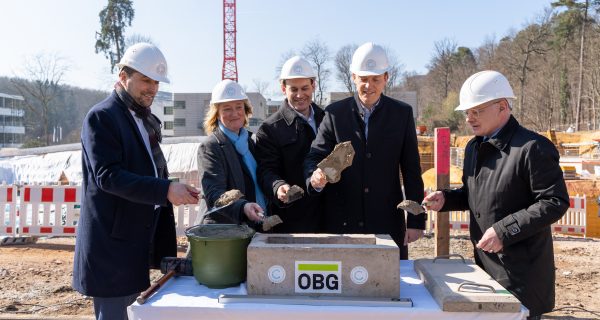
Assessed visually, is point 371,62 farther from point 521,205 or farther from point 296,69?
point 521,205

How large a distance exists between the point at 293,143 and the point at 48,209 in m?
7.24

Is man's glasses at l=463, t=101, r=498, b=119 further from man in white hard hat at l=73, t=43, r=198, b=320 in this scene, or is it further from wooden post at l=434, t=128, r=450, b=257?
wooden post at l=434, t=128, r=450, b=257

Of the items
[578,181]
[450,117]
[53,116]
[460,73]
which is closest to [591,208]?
[578,181]

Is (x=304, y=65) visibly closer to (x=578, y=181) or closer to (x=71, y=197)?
(x=71, y=197)

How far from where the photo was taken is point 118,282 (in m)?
2.66

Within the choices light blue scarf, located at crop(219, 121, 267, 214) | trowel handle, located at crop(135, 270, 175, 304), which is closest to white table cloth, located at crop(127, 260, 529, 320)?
trowel handle, located at crop(135, 270, 175, 304)

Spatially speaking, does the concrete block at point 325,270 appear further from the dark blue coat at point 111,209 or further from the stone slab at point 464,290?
the dark blue coat at point 111,209

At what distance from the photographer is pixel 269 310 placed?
6.95ft

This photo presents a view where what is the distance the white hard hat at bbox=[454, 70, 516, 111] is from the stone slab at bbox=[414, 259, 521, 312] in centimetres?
87

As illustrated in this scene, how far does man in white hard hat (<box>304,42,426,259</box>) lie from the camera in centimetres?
335

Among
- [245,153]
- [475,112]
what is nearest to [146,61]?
[245,153]

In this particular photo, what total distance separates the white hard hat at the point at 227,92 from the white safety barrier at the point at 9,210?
753cm

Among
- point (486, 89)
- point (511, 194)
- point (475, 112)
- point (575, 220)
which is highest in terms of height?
point (486, 89)

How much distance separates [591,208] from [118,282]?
1086cm
